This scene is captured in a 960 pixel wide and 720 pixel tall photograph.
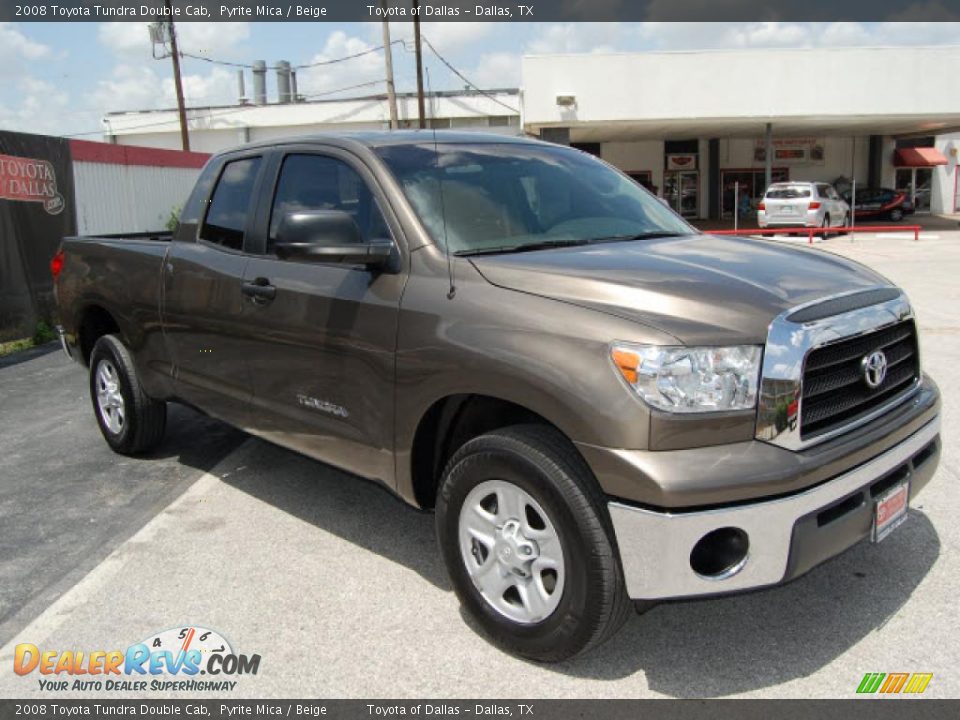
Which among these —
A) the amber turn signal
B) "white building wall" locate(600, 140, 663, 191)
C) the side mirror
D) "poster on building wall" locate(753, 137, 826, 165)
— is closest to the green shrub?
the side mirror

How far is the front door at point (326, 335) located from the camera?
341cm

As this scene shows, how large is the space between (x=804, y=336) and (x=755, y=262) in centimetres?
61

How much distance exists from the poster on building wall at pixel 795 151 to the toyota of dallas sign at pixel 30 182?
1382 inches

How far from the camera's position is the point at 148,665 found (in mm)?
3145

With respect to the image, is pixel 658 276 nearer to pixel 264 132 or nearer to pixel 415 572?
pixel 415 572

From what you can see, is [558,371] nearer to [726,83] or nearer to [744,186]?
[726,83]

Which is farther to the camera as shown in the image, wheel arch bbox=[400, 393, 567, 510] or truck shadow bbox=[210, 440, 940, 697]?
wheel arch bbox=[400, 393, 567, 510]

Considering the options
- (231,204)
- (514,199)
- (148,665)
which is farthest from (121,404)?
(514,199)

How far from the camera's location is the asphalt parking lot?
9.67ft

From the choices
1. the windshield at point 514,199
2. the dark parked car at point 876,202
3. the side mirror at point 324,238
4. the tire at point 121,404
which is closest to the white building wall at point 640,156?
the dark parked car at point 876,202

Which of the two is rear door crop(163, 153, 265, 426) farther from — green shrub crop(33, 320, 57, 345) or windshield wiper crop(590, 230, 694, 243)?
→ green shrub crop(33, 320, 57, 345)

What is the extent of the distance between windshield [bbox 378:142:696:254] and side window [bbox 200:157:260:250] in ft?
3.42

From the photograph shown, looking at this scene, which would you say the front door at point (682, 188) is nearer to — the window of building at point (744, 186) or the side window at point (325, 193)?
the window of building at point (744, 186)

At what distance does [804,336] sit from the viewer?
8.82ft
